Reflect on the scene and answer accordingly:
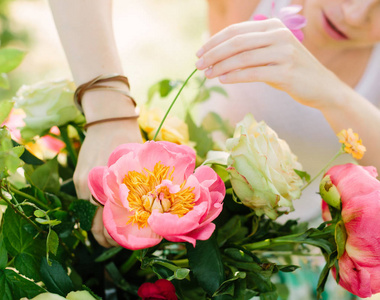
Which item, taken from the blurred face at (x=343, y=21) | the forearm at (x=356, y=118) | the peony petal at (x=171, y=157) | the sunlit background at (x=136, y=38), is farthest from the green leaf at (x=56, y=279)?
the sunlit background at (x=136, y=38)

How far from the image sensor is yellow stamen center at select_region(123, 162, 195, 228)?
298mm

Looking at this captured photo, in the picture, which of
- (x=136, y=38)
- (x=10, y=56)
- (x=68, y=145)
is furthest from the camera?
(x=136, y=38)

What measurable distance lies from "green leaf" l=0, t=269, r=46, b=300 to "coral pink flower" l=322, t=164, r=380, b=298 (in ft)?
0.76

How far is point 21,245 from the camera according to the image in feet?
1.11

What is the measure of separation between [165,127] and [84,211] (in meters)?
0.12

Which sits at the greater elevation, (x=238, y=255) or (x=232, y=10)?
(x=232, y=10)

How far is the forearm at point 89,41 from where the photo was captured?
0.45 metres

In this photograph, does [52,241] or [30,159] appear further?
[30,159]

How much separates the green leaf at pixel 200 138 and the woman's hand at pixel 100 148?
0.07 metres

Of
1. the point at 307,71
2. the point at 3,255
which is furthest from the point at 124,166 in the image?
the point at 307,71

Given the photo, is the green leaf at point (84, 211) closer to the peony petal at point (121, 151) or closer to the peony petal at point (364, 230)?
the peony petal at point (121, 151)

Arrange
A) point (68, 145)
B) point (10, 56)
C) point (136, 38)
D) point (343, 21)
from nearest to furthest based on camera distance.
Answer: point (10, 56)
point (68, 145)
point (343, 21)
point (136, 38)

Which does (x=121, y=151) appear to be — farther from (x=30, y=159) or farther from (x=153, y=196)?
(x=30, y=159)

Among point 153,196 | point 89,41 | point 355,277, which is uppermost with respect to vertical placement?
point 89,41
